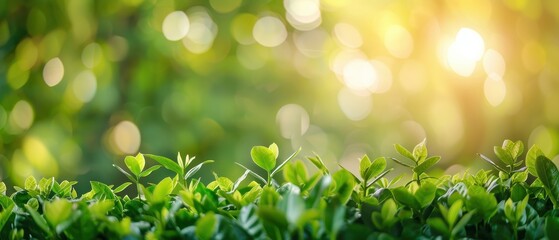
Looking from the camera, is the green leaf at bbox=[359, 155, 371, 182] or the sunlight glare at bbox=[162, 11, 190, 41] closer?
the green leaf at bbox=[359, 155, 371, 182]

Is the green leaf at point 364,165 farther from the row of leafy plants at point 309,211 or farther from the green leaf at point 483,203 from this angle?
the green leaf at point 483,203

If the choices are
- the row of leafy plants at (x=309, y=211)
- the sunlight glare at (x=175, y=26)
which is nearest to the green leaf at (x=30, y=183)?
the row of leafy plants at (x=309, y=211)

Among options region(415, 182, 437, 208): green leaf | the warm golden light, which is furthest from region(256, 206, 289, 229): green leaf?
the warm golden light

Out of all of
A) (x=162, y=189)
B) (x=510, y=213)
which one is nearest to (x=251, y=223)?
(x=162, y=189)

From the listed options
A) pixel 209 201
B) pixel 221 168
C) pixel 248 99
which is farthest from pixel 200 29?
pixel 209 201

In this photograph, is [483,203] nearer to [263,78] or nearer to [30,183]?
[30,183]

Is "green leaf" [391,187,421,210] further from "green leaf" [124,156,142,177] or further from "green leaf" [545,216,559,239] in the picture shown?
"green leaf" [124,156,142,177]
